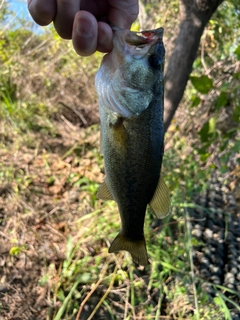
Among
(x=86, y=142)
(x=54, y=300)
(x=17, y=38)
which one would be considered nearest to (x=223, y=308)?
(x=54, y=300)

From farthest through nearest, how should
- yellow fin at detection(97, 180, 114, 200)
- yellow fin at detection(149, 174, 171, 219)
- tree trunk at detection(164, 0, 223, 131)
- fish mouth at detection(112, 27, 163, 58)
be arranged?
1. tree trunk at detection(164, 0, 223, 131)
2. yellow fin at detection(97, 180, 114, 200)
3. yellow fin at detection(149, 174, 171, 219)
4. fish mouth at detection(112, 27, 163, 58)

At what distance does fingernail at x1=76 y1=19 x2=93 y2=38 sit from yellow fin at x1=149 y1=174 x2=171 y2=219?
2.05 ft

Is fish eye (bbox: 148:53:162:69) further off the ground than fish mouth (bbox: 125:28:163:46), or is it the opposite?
fish mouth (bbox: 125:28:163:46)

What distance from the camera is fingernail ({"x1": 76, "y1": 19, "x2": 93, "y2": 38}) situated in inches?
45.0

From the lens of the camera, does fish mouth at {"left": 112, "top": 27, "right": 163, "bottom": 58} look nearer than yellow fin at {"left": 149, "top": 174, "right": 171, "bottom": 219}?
Yes

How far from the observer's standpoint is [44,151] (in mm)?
4359

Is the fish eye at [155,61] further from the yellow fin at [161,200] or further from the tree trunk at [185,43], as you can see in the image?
the tree trunk at [185,43]

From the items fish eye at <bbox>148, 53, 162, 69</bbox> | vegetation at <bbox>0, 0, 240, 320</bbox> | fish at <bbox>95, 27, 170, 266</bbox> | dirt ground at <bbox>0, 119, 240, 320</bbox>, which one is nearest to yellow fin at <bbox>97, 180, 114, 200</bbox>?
fish at <bbox>95, 27, 170, 266</bbox>

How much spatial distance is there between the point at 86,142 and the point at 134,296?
2.14 meters

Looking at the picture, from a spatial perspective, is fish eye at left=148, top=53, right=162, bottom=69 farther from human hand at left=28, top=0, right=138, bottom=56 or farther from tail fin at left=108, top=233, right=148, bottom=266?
tail fin at left=108, top=233, right=148, bottom=266

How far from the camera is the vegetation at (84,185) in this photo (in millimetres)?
2783

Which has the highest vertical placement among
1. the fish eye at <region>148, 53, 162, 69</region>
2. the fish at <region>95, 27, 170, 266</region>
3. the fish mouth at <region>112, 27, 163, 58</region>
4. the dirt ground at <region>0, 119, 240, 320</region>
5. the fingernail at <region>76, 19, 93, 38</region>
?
the fingernail at <region>76, 19, 93, 38</region>

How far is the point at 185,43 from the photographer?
281cm

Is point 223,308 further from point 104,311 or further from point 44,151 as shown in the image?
point 44,151
